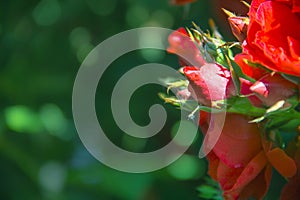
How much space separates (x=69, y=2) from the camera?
1721 millimetres

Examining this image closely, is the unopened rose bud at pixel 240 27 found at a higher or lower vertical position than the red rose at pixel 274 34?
lower

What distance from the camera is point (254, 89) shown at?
0.65 m

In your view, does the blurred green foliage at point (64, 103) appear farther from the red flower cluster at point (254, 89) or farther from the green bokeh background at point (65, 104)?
the red flower cluster at point (254, 89)

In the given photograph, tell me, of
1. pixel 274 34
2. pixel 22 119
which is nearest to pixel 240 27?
pixel 274 34

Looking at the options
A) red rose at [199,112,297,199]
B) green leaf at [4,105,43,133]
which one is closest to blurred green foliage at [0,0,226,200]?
green leaf at [4,105,43,133]

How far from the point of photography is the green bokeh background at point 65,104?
5.37 feet

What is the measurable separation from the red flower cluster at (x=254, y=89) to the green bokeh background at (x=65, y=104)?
0.84 metres

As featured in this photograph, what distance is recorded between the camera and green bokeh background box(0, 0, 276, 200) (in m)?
1.64

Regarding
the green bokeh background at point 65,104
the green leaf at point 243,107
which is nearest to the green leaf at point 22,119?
the green bokeh background at point 65,104

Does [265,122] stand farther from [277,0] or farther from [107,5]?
[107,5]

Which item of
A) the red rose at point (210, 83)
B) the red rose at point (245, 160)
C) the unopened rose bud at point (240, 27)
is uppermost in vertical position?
the unopened rose bud at point (240, 27)

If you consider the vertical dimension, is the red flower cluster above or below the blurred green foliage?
above

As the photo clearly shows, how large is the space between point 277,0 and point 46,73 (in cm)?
114

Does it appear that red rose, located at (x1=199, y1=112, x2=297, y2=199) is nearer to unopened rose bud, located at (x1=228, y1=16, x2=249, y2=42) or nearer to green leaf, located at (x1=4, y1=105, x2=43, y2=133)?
unopened rose bud, located at (x1=228, y1=16, x2=249, y2=42)
